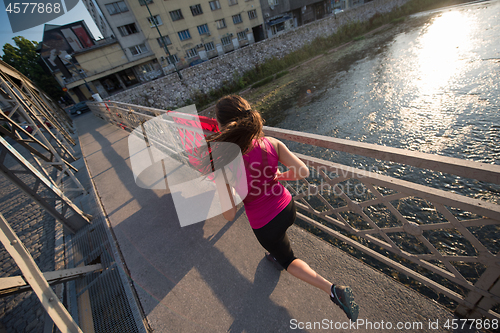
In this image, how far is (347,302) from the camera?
1604mm

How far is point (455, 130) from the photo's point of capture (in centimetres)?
557

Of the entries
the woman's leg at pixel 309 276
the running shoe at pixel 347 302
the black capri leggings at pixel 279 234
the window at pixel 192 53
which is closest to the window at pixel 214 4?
the window at pixel 192 53

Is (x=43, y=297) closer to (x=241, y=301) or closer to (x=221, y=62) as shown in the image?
(x=241, y=301)

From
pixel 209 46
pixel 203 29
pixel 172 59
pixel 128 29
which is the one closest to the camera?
pixel 128 29

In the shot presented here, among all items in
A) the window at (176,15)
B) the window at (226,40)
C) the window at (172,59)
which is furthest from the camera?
the window at (226,40)

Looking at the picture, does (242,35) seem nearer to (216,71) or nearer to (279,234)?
(216,71)

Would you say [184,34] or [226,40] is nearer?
[184,34]

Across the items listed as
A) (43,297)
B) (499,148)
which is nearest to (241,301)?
(43,297)

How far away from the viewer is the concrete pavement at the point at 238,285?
5.78ft

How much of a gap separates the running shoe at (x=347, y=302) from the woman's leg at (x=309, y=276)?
0.27 feet

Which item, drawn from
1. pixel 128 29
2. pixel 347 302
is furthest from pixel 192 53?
pixel 347 302

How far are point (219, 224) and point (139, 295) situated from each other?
1.29 metres

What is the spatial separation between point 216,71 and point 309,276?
20.6m

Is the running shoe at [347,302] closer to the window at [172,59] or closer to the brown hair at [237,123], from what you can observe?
the brown hair at [237,123]
